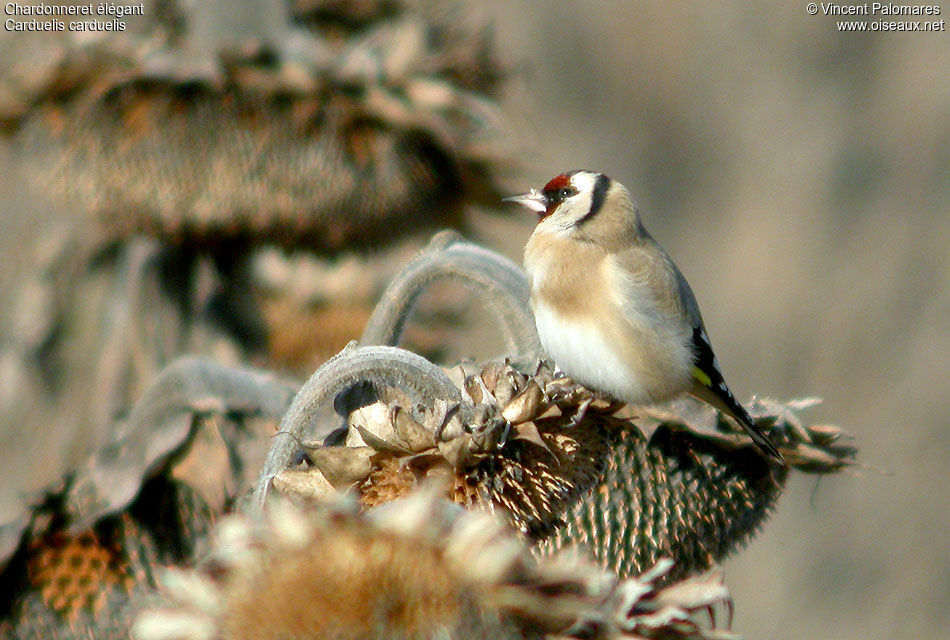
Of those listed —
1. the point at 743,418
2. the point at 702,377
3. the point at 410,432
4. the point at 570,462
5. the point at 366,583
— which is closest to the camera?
the point at 366,583

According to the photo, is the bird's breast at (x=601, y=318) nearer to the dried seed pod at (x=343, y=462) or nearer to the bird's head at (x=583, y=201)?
the bird's head at (x=583, y=201)

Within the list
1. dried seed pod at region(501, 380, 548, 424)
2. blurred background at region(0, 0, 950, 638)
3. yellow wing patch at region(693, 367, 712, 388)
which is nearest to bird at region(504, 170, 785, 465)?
yellow wing patch at region(693, 367, 712, 388)

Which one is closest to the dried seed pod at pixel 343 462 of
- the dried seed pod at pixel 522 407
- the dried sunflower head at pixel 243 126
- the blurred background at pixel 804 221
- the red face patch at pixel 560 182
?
the dried seed pod at pixel 522 407

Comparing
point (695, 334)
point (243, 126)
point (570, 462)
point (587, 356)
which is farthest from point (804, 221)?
point (570, 462)

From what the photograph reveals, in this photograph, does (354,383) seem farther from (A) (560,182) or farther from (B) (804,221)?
(B) (804,221)

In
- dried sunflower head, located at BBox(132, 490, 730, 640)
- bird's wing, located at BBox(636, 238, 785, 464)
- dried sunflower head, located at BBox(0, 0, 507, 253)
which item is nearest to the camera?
dried sunflower head, located at BBox(132, 490, 730, 640)

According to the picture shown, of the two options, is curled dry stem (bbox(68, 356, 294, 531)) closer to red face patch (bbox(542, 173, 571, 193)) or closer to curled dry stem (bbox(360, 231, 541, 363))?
curled dry stem (bbox(360, 231, 541, 363))
